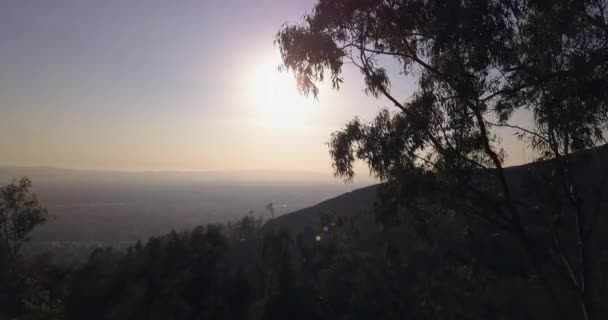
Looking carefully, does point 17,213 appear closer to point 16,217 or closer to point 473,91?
point 16,217

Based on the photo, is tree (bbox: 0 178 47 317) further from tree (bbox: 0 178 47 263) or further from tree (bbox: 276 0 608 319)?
tree (bbox: 276 0 608 319)

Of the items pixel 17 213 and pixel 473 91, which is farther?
pixel 17 213

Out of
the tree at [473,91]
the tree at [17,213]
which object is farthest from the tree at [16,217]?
the tree at [473,91]

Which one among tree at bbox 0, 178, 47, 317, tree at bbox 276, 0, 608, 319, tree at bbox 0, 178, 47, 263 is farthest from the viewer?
tree at bbox 0, 178, 47, 263

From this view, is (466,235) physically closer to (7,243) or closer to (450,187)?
(450,187)

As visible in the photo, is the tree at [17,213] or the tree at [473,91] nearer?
the tree at [473,91]

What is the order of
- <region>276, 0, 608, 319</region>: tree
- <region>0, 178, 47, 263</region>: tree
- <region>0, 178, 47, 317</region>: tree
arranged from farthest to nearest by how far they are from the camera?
<region>0, 178, 47, 263</region>: tree
<region>0, 178, 47, 317</region>: tree
<region>276, 0, 608, 319</region>: tree

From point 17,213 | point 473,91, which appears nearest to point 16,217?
point 17,213

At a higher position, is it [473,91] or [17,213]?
[473,91]

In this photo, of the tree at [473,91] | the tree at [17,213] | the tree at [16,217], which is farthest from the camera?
the tree at [17,213]

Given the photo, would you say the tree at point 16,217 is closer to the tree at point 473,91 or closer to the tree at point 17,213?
the tree at point 17,213

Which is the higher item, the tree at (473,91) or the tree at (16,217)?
the tree at (473,91)

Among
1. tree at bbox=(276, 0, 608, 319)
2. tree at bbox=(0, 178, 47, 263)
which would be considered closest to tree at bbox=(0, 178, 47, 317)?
tree at bbox=(0, 178, 47, 263)

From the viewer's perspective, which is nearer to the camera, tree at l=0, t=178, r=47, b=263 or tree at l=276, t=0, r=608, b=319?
tree at l=276, t=0, r=608, b=319
